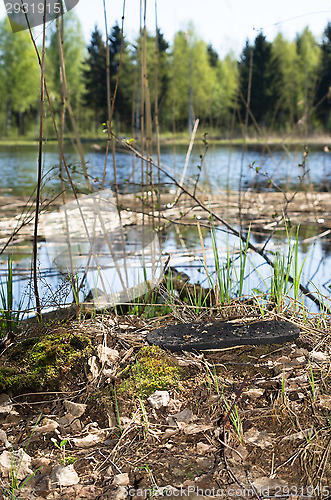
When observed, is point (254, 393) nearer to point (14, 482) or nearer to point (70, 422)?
point (70, 422)

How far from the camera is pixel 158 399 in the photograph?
5.12ft

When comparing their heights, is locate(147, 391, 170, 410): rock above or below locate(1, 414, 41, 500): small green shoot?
above

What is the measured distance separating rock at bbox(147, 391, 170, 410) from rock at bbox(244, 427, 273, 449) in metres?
0.30

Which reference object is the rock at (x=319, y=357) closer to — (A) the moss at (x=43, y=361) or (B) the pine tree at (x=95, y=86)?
(A) the moss at (x=43, y=361)

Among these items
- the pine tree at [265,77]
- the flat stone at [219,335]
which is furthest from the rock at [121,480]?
the pine tree at [265,77]

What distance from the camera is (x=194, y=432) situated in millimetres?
1416

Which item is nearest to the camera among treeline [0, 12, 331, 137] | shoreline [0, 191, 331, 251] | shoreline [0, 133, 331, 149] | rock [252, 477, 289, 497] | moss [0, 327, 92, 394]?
rock [252, 477, 289, 497]

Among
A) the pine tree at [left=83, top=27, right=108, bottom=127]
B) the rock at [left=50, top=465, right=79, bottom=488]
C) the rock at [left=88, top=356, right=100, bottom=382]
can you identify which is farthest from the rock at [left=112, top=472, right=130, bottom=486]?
the pine tree at [left=83, top=27, right=108, bottom=127]

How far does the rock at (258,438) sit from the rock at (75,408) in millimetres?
565

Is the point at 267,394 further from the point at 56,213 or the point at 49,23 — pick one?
the point at 56,213

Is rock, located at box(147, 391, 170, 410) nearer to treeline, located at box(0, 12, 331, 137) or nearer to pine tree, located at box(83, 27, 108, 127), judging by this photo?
treeline, located at box(0, 12, 331, 137)

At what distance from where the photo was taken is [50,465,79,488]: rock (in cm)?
127

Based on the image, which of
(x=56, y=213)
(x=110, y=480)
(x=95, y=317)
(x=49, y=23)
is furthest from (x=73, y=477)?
(x=56, y=213)

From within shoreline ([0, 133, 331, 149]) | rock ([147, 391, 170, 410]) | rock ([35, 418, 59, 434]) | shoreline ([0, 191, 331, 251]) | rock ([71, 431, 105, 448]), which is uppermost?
shoreline ([0, 133, 331, 149])
